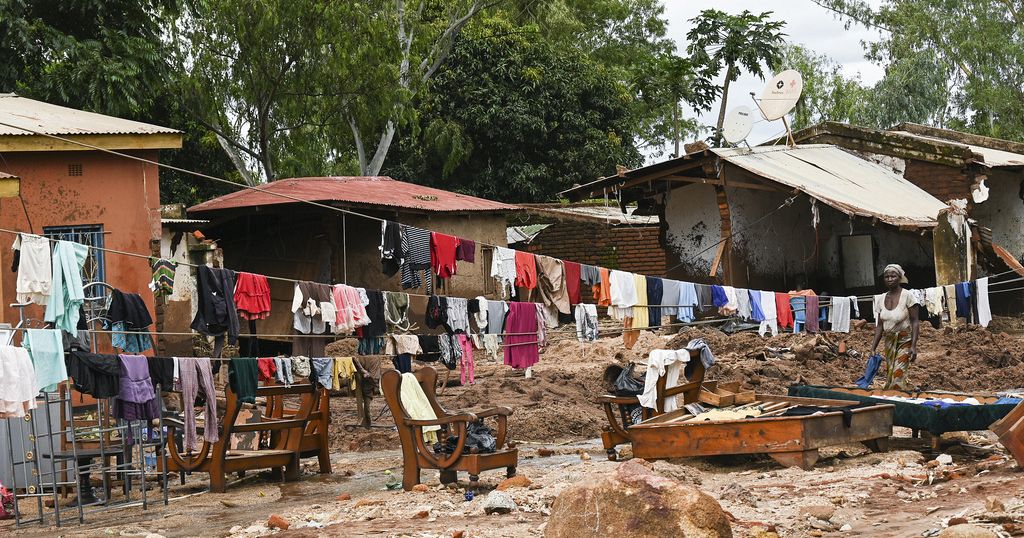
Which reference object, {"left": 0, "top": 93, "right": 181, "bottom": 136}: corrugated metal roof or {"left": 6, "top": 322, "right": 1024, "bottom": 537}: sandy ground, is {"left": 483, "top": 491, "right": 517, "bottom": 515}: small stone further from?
{"left": 0, "top": 93, "right": 181, "bottom": 136}: corrugated metal roof

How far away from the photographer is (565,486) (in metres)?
10.1

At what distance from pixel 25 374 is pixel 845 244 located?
61.1 feet

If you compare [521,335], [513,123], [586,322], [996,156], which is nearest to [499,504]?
[521,335]

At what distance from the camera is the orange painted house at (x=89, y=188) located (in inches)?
687

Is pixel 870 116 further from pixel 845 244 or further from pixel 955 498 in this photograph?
pixel 955 498

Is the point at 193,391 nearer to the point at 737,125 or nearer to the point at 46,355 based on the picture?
the point at 46,355

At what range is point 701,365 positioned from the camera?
42.3ft

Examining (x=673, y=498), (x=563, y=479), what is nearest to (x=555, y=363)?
(x=563, y=479)

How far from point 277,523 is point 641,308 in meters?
7.21

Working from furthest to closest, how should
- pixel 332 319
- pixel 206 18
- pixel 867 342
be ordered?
pixel 206 18
pixel 867 342
pixel 332 319

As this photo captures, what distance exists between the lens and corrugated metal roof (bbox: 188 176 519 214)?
21.3 m

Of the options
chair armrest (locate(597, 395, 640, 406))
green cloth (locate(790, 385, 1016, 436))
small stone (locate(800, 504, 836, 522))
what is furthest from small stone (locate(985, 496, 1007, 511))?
chair armrest (locate(597, 395, 640, 406))

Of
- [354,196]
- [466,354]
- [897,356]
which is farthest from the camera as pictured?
[354,196]

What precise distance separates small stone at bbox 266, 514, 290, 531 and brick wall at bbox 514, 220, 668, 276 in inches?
707
